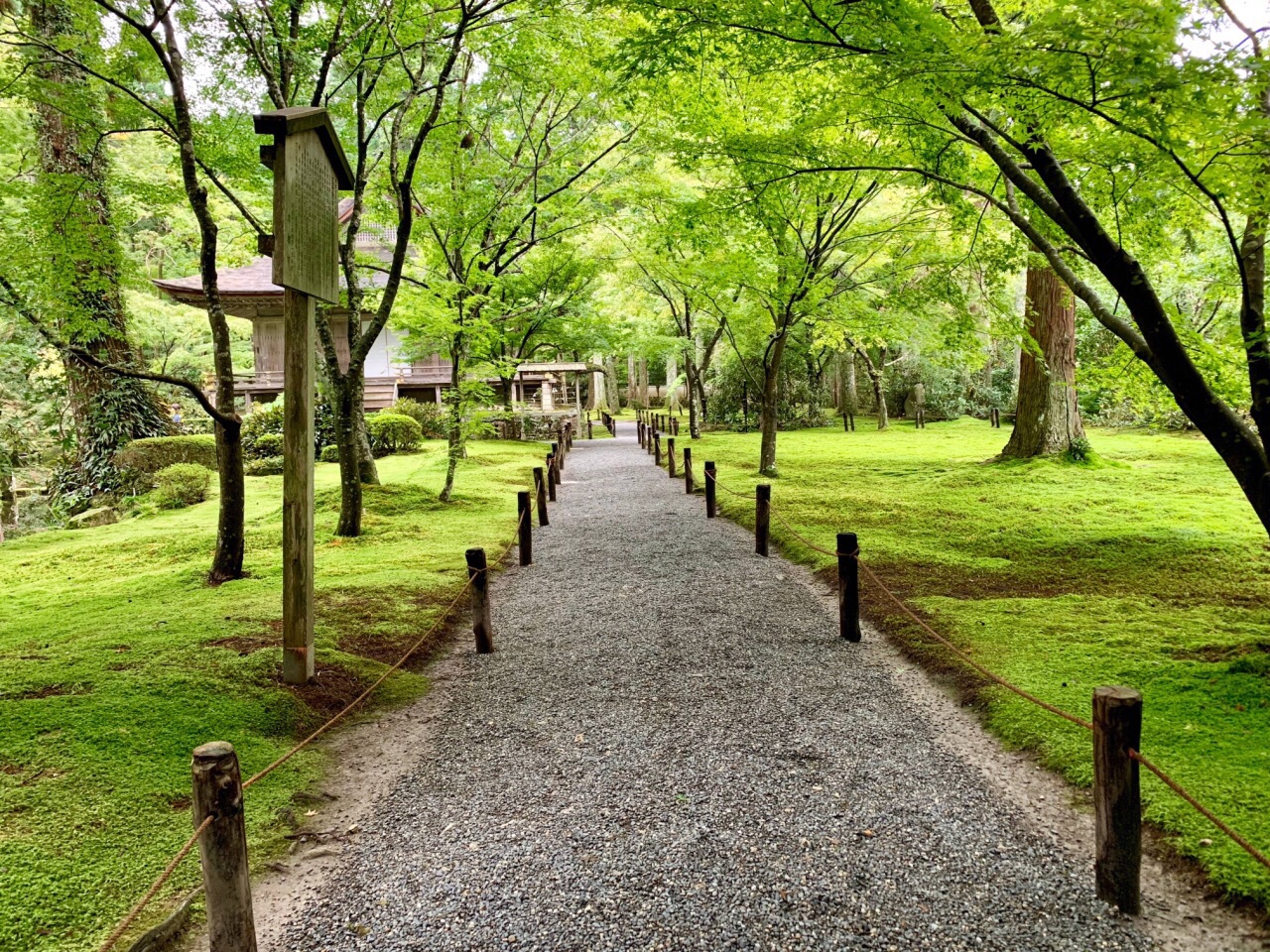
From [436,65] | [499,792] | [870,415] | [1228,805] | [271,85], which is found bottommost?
[499,792]

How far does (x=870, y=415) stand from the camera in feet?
101

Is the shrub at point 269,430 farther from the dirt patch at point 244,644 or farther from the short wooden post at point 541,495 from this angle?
the dirt patch at point 244,644

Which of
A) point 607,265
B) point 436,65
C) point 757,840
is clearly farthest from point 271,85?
point 607,265

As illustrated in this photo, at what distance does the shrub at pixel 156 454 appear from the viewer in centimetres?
1339

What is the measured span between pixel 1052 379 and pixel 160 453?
16586mm

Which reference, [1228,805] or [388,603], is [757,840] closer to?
[1228,805]

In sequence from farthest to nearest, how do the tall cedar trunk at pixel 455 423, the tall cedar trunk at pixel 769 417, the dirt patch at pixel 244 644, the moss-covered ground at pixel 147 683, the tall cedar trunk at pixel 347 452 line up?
1. the tall cedar trunk at pixel 769 417
2. the tall cedar trunk at pixel 455 423
3. the tall cedar trunk at pixel 347 452
4. the dirt patch at pixel 244 644
5. the moss-covered ground at pixel 147 683

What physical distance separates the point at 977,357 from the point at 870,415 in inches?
806

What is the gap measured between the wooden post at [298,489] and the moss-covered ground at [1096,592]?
13.8 ft

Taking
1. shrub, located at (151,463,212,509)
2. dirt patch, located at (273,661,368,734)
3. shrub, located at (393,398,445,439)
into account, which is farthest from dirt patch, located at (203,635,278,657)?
shrub, located at (393,398,445,439)

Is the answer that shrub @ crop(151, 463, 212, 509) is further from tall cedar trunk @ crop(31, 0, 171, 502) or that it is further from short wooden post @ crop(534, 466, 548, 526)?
short wooden post @ crop(534, 466, 548, 526)

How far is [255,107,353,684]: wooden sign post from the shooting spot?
4.33 meters

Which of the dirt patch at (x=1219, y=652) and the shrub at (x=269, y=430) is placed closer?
the dirt patch at (x=1219, y=652)

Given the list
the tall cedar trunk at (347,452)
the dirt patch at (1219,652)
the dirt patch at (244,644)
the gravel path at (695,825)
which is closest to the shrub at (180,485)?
the tall cedar trunk at (347,452)
